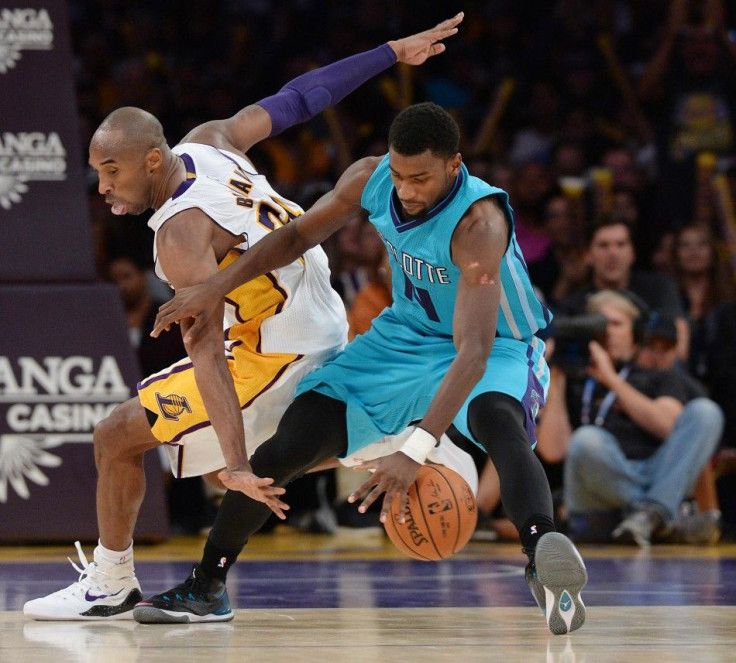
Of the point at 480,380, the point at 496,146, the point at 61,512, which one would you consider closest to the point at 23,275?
the point at 61,512

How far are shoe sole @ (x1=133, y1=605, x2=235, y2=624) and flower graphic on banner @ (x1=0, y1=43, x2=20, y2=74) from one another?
12.7 feet

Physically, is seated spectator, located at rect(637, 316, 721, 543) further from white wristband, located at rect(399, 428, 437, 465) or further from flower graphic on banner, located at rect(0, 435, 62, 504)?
white wristband, located at rect(399, 428, 437, 465)

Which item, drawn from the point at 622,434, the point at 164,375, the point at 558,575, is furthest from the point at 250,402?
the point at 622,434

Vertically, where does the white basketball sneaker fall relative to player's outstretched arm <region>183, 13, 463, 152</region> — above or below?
below

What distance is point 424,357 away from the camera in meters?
4.44

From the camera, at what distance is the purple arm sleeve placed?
16.9ft

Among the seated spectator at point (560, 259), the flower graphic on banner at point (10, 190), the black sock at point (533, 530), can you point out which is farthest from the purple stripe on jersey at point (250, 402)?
the seated spectator at point (560, 259)

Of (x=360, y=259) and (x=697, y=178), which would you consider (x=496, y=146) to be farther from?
(x=360, y=259)

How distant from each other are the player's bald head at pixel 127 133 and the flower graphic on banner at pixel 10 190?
9.73 feet

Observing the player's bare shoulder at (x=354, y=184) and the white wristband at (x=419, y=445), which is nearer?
the white wristband at (x=419, y=445)

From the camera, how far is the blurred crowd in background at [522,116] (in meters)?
8.52

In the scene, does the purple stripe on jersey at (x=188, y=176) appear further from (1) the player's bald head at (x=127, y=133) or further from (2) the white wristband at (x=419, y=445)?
(2) the white wristband at (x=419, y=445)

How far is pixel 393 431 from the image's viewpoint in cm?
446

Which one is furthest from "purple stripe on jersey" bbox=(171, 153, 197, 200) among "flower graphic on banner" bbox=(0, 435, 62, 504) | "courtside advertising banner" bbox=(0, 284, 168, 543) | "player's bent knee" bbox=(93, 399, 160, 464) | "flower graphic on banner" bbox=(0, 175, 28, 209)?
"flower graphic on banner" bbox=(0, 435, 62, 504)
